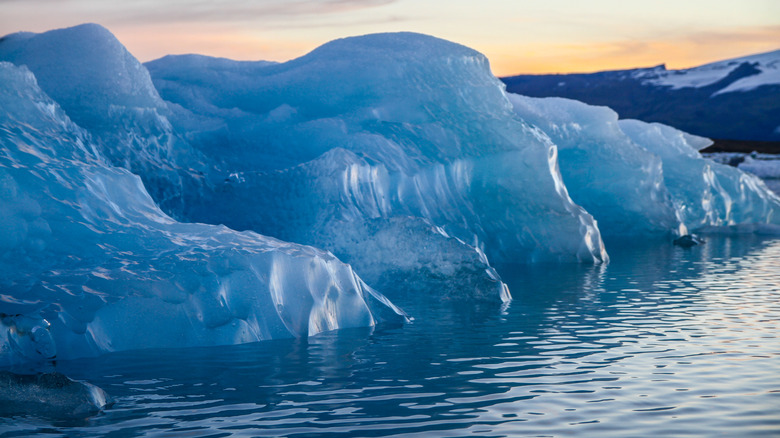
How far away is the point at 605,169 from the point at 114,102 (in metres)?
12.5

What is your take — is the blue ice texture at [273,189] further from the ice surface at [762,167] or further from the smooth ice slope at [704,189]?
the ice surface at [762,167]

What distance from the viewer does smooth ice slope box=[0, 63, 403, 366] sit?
8242 mm

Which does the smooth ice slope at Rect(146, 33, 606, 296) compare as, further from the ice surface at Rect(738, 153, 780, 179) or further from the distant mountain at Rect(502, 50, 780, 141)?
the distant mountain at Rect(502, 50, 780, 141)

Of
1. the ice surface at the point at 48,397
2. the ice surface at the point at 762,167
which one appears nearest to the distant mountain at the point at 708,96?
the ice surface at the point at 762,167

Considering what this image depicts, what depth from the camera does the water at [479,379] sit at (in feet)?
18.2

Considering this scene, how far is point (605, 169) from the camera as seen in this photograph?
75.4 ft

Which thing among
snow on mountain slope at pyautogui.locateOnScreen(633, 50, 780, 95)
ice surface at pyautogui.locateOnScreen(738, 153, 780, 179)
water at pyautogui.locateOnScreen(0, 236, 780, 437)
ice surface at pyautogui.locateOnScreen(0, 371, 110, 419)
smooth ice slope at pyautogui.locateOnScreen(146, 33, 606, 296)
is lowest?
ice surface at pyautogui.locateOnScreen(738, 153, 780, 179)

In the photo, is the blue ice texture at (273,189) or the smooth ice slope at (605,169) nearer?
the blue ice texture at (273,189)

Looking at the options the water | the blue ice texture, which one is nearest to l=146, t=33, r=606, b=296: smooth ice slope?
the blue ice texture

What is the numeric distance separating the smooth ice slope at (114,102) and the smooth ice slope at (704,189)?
16155 millimetres

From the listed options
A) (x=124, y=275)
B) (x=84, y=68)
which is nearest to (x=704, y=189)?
(x=84, y=68)

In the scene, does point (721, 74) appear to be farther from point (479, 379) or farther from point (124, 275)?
point (479, 379)

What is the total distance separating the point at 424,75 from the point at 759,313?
30.4 feet

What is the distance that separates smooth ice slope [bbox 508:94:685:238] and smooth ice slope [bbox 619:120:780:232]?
3469mm
